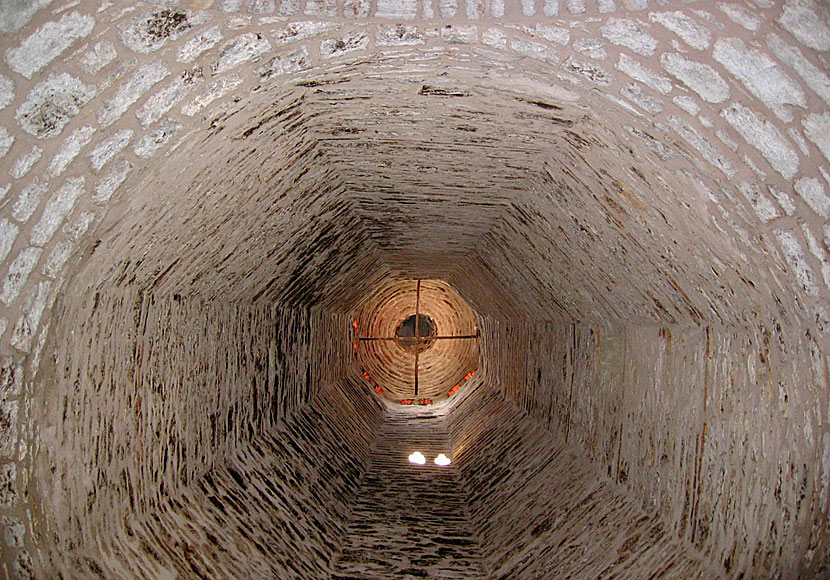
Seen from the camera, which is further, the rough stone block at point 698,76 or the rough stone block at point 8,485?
the rough stone block at point 8,485

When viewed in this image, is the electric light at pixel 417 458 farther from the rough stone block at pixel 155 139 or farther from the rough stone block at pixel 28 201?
the rough stone block at pixel 28 201

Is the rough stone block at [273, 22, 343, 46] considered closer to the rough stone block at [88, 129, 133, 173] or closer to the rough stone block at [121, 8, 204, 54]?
the rough stone block at [121, 8, 204, 54]

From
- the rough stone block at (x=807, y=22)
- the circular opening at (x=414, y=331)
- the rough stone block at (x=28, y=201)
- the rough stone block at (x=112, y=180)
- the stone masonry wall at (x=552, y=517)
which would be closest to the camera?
the rough stone block at (x=807, y=22)

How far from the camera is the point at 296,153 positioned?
3850mm

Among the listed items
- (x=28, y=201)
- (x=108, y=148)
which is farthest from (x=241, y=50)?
(x=28, y=201)

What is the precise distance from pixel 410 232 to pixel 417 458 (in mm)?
2803

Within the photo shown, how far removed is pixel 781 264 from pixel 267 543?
3672mm

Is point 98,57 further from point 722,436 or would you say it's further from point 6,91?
point 722,436

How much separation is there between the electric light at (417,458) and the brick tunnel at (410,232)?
146cm

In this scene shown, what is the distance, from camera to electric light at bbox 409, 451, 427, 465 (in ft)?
25.1

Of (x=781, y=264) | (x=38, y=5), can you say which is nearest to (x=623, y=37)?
(x=781, y=264)

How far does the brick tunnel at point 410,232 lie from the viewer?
2.34 m

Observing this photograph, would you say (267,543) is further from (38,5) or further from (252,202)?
(38,5)

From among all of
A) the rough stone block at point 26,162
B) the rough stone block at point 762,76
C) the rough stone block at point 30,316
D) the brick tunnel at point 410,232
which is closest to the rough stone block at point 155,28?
the brick tunnel at point 410,232
